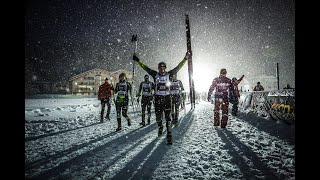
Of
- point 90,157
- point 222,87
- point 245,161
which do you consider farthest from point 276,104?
point 90,157

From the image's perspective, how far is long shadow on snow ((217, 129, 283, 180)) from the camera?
11.6ft

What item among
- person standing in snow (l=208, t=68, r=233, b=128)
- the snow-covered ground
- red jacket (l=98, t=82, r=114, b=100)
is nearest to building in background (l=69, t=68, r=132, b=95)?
red jacket (l=98, t=82, r=114, b=100)

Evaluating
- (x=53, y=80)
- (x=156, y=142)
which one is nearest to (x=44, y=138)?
(x=156, y=142)

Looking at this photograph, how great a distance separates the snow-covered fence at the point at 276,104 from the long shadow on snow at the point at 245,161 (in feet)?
13.8

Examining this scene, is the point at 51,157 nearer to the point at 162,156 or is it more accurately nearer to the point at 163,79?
the point at 162,156

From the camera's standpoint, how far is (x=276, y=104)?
1024 centimetres

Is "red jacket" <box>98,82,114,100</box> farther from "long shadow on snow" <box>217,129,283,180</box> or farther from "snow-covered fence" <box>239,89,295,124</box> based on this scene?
"snow-covered fence" <box>239,89,295,124</box>

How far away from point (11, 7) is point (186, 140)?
5.39 meters

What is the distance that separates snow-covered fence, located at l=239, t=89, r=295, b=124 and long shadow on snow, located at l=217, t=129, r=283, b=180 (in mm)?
4197

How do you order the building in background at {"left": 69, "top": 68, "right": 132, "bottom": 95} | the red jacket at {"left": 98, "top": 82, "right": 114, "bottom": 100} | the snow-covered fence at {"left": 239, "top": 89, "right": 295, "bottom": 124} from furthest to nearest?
1. the building in background at {"left": 69, "top": 68, "right": 132, "bottom": 95}
2. the red jacket at {"left": 98, "top": 82, "right": 114, "bottom": 100}
3. the snow-covered fence at {"left": 239, "top": 89, "right": 295, "bottom": 124}

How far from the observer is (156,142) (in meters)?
6.04

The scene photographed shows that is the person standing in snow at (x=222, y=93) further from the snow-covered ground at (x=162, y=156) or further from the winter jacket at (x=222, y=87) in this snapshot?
the snow-covered ground at (x=162, y=156)

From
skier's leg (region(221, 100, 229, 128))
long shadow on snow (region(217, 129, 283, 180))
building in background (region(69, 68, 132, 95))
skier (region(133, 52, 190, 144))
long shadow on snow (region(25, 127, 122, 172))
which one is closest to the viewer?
long shadow on snow (region(217, 129, 283, 180))
